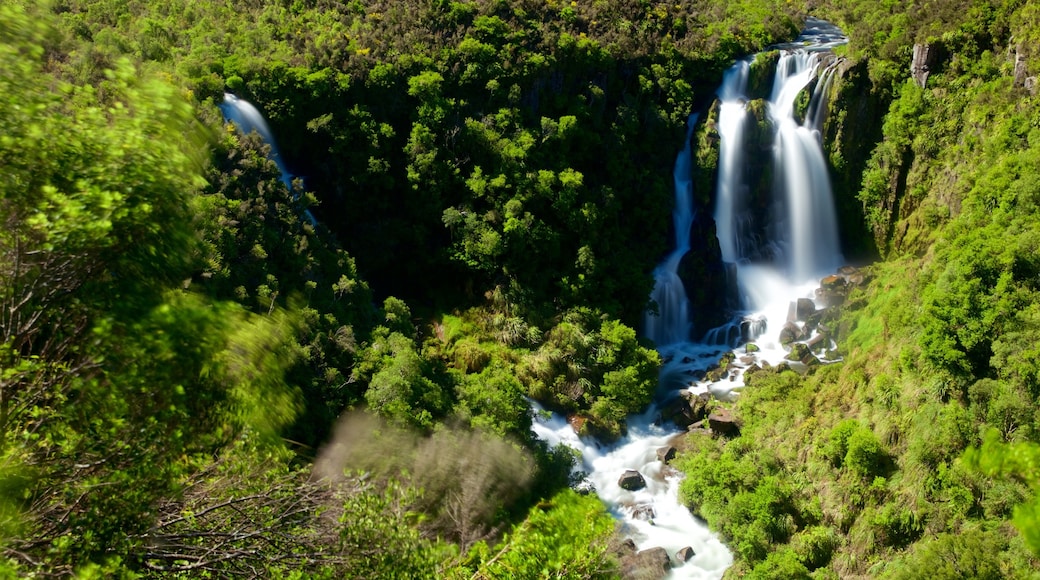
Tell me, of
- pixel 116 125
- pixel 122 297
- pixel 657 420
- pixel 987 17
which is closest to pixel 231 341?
pixel 122 297


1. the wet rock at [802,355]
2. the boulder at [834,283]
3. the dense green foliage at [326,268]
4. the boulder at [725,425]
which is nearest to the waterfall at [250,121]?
the dense green foliage at [326,268]

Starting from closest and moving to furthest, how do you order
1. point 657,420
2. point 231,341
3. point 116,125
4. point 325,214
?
point 116,125, point 231,341, point 657,420, point 325,214

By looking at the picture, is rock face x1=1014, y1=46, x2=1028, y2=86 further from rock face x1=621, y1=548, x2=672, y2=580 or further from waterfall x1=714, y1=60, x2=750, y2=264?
rock face x1=621, y1=548, x2=672, y2=580

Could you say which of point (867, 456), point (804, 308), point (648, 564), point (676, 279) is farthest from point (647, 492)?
point (804, 308)

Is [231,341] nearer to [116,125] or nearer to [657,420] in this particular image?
[116,125]

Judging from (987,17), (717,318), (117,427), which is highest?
(987,17)

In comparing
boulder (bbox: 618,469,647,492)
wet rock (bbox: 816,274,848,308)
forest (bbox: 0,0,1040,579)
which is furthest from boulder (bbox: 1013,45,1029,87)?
boulder (bbox: 618,469,647,492)

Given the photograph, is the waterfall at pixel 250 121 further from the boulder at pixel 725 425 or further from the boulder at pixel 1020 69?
the boulder at pixel 1020 69
